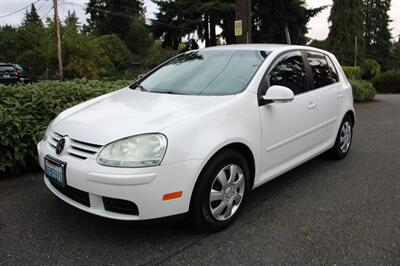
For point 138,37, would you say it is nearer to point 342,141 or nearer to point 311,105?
point 342,141

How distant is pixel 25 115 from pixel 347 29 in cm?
2990

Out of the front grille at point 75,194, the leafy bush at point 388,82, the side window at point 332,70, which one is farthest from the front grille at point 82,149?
the leafy bush at point 388,82

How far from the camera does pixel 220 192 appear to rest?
9.08 ft

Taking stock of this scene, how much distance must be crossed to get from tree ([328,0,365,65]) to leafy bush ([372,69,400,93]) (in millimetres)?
4399

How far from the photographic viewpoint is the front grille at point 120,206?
7.96 ft

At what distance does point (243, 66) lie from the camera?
3.39 metres

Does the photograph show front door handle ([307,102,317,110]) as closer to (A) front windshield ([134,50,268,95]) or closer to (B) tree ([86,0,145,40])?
(A) front windshield ([134,50,268,95])

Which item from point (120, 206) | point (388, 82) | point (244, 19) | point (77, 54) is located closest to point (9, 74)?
point (77, 54)

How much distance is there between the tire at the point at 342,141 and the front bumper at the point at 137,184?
2739 mm

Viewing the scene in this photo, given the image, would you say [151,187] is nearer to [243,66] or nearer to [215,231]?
[215,231]

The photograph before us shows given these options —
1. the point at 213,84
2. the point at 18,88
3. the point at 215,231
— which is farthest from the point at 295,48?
the point at 18,88

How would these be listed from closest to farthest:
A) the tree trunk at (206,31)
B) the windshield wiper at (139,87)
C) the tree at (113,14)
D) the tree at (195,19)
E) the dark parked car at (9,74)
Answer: the windshield wiper at (139,87) → the dark parked car at (9,74) → the tree at (195,19) → the tree trunk at (206,31) → the tree at (113,14)

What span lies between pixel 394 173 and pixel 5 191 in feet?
14.3

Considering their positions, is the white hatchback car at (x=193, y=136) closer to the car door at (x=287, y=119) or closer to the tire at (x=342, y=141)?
the car door at (x=287, y=119)
